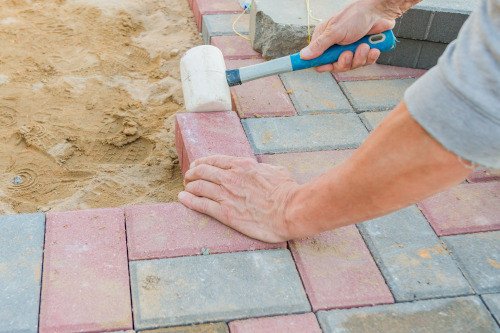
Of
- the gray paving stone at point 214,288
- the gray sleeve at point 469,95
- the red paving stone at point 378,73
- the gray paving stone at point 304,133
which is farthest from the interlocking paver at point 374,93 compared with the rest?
the gray sleeve at point 469,95

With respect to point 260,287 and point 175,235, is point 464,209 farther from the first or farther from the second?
point 175,235

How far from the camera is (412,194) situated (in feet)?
4.80

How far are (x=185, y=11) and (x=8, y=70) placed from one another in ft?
4.30

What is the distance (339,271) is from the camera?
6.56 feet

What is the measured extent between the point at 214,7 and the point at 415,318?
2597mm

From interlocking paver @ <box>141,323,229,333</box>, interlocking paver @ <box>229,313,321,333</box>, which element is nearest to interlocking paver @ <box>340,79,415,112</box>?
interlocking paver @ <box>229,313,321,333</box>

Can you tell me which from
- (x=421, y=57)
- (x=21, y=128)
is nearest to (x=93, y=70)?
(x=21, y=128)

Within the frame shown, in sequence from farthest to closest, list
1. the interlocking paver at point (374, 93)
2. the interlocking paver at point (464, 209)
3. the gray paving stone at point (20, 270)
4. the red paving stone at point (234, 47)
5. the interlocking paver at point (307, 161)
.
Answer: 1. the red paving stone at point (234, 47)
2. the interlocking paver at point (374, 93)
3. the interlocking paver at point (307, 161)
4. the interlocking paver at point (464, 209)
5. the gray paving stone at point (20, 270)

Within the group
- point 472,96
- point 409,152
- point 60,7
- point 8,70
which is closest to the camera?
point 472,96

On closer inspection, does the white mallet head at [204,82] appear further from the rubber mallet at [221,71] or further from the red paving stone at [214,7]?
the red paving stone at [214,7]

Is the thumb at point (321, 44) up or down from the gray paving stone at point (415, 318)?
up

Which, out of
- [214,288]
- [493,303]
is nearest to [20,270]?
[214,288]

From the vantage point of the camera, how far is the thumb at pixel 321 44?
2521 millimetres

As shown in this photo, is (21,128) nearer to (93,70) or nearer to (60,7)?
(93,70)
